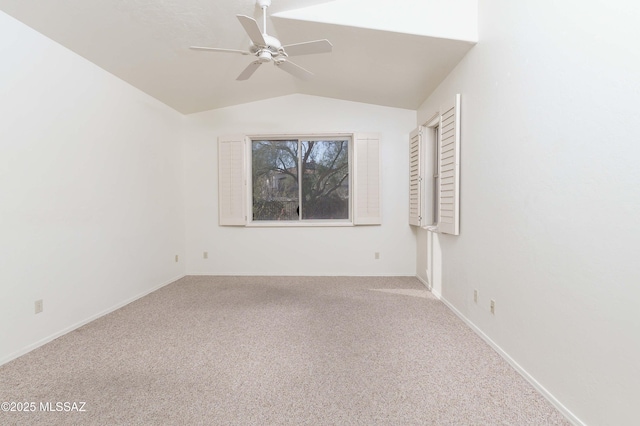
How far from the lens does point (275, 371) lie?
1.99 metres

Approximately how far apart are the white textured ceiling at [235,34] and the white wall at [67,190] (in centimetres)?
24

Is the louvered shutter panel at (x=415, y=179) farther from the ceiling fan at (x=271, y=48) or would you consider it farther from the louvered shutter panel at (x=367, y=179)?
the ceiling fan at (x=271, y=48)

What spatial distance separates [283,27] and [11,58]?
2001mm

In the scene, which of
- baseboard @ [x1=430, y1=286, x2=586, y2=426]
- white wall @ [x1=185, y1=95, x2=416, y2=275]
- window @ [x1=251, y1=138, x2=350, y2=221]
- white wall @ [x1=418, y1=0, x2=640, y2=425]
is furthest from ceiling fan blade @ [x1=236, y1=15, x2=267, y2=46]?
baseboard @ [x1=430, y1=286, x2=586, y2=426]

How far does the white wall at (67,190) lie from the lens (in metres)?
2.21

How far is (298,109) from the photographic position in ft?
15.1

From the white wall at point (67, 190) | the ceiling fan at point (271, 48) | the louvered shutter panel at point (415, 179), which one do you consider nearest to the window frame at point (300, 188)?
the louvered shutter panel at point (415, 179)

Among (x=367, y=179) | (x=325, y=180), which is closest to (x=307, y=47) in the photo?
(x=367, y=179)

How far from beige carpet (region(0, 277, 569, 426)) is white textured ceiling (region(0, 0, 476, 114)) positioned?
2.41m

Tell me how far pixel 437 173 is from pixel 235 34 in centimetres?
270

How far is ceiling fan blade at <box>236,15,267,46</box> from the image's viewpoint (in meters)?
1.89

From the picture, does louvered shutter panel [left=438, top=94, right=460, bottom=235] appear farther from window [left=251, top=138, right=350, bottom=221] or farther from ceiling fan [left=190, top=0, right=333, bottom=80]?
window [left=251, top=138, right=350, bottom=221]

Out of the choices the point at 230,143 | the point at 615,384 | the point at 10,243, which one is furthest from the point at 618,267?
the point at 230,143

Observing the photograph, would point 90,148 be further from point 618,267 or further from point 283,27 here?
point 618,267
